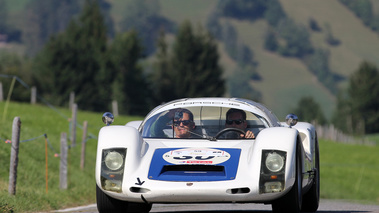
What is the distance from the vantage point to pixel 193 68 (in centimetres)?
10869

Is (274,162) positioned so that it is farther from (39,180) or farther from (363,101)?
(363,101)

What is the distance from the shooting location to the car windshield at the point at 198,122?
9500mm

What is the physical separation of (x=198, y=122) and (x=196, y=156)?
1.46m

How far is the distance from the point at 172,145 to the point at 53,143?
1410 cm

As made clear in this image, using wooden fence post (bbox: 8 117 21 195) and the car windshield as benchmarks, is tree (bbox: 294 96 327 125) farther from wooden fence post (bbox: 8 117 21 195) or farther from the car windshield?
the car windshield

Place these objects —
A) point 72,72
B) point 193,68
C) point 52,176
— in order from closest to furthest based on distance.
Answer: point 52,176
point 72,72
point 193,68

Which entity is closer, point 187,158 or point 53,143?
point 187,158

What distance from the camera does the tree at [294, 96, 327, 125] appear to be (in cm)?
15200

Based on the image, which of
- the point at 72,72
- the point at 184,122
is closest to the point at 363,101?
the point at 72,72

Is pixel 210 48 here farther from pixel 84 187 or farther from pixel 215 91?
pixel 84 187

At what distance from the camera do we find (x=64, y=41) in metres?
94.1

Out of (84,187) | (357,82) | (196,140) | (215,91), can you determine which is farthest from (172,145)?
(357,82)

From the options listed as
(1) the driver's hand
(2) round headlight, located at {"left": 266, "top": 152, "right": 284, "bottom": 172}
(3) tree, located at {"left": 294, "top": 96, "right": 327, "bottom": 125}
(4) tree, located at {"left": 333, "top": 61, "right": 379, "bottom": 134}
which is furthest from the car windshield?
(3) tree, located at {"left": 294, "top": 96, "right": 327, "bottom": 125}

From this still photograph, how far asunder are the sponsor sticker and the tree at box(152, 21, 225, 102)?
94411 mm
